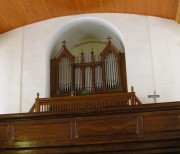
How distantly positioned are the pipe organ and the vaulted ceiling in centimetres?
98

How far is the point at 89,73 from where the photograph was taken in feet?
29.7

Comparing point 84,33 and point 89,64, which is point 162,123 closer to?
point 89,64

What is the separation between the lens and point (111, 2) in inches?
346

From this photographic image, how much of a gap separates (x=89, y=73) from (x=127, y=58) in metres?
1.12

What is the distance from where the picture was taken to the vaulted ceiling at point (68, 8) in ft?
27.9

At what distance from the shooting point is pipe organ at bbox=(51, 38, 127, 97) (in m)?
8.86

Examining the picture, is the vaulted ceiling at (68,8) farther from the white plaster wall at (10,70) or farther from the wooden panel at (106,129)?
the wooden panel at (106,129)

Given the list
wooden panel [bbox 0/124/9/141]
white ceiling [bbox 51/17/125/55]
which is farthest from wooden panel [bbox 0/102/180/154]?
white ceiling [bbox 51/17/125/55]

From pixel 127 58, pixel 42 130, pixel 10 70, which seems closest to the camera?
pixel 42 130

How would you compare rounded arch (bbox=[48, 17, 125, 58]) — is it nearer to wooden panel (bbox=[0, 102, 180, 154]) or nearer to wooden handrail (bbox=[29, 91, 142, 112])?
wooden handrail (bbox=[29, 91, 142, 112])

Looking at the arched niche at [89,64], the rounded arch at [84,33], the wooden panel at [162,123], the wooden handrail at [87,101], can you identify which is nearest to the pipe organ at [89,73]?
the arched niche at [89,64]

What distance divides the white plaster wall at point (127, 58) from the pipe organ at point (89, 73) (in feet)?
0.91

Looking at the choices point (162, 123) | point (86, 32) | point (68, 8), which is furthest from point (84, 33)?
point (162, 123)

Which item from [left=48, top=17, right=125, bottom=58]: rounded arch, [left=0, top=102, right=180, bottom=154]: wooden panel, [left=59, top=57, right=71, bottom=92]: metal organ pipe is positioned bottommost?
[left=0, top=102, right=180, bottom=154]: wooden panel
